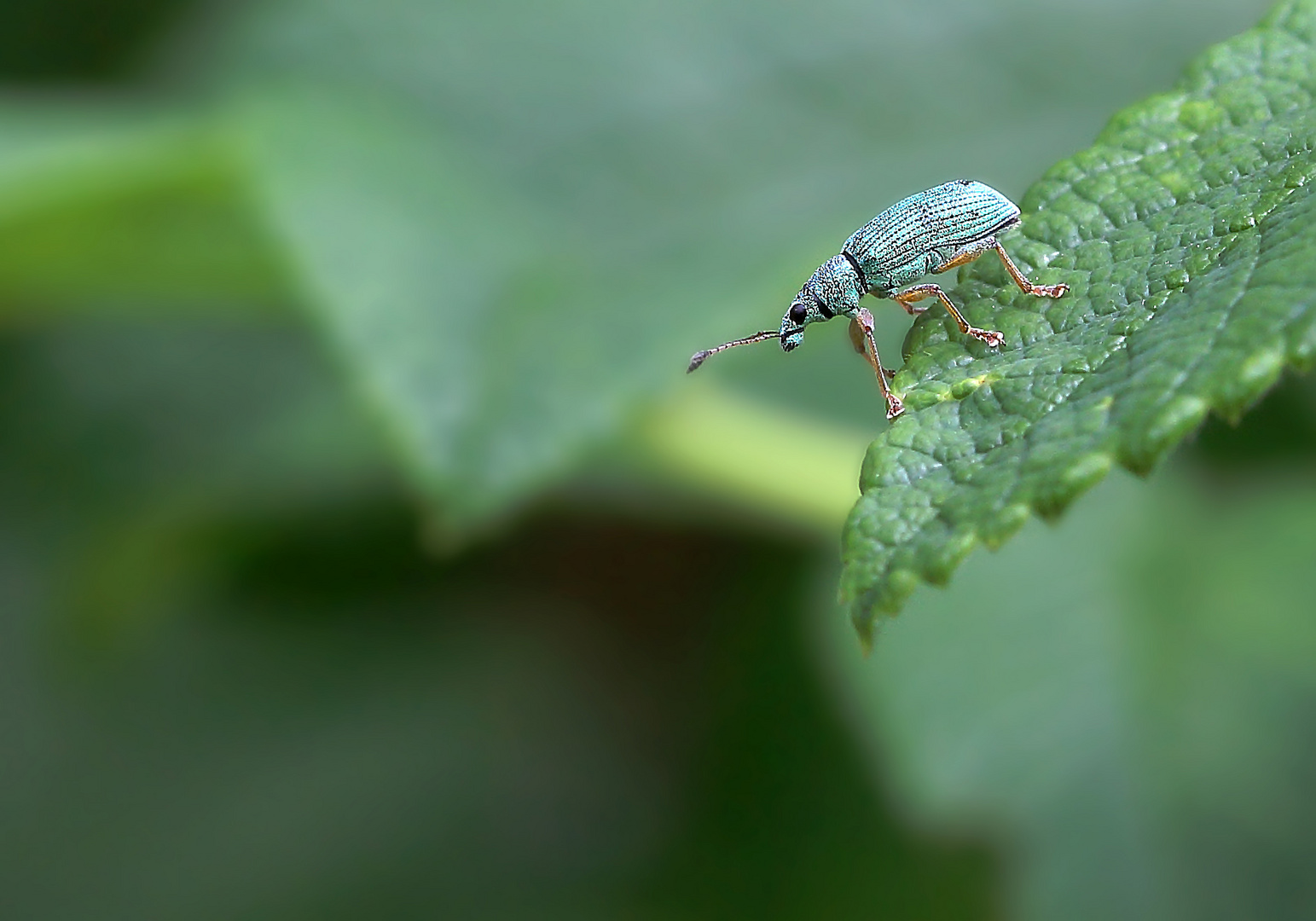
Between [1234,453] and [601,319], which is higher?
[601,319]

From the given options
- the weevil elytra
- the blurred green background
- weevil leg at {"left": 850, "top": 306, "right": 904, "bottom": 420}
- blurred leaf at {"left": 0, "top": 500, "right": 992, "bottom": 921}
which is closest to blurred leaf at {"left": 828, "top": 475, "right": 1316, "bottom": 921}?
the blurred green background

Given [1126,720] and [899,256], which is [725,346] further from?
[1126,720]

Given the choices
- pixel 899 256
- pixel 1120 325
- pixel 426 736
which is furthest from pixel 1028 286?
pixel 426 736

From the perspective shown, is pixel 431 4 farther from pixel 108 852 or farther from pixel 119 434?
pixel 108 852

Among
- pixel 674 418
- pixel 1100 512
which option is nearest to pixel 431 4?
pixel 674 418

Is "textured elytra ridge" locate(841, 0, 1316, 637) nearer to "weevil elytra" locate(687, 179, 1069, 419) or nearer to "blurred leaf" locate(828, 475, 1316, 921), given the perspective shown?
"weevil elytra" locate(687, 179, 1069, 419)

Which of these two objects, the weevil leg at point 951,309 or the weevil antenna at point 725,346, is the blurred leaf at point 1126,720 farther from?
the weevil leg at point 951,309
